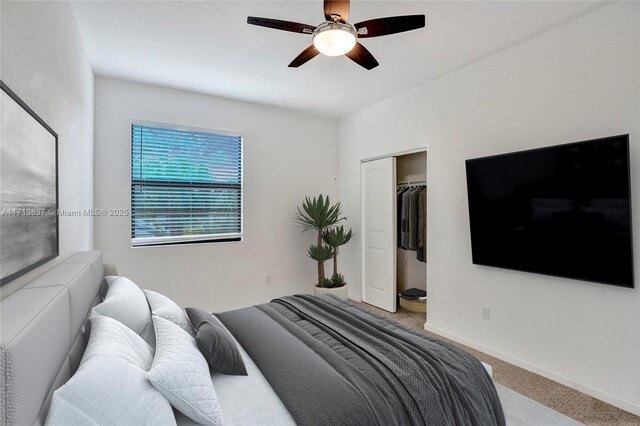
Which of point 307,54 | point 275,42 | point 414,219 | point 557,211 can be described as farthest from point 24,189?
point 414,219

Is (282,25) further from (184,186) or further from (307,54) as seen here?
(184,186)

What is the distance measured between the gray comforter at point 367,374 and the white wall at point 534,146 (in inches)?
54.1

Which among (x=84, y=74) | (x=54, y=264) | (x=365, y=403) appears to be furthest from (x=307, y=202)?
(x=365, y=403)

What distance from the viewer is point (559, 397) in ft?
7.51

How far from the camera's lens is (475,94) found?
3080 millimetres

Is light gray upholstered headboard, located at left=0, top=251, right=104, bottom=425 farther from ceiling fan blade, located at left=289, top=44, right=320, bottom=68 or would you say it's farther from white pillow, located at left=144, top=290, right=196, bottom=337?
ceiling fan blade, located at left=289, top=44, right=320, bottom=68

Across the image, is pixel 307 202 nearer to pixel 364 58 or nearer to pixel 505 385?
pixel 364 58

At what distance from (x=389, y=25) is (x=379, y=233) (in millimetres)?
2787

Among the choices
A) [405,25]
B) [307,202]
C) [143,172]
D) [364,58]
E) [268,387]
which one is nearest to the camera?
[268,387]

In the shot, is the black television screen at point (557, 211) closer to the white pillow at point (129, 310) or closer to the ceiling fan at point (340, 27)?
the ceiling fan at point (340, 27)

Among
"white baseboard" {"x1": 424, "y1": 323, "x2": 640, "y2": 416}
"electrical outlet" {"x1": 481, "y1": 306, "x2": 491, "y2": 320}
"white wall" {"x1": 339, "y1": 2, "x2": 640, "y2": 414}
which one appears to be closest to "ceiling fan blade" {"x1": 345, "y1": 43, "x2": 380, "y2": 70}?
"white wall" {"x1": 339, "y1": 2, "x2": 640, "y2": 414}

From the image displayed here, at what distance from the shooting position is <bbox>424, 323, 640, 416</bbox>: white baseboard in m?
2.14

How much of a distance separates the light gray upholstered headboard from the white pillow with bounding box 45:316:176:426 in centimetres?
6

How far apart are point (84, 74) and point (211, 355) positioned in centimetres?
265
